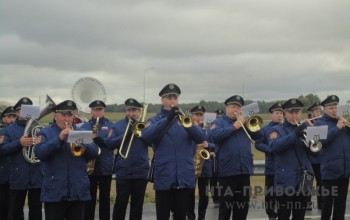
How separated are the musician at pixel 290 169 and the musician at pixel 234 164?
0.67 metres

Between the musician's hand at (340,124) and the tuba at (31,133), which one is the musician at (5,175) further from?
the musician's hand at (340,124)

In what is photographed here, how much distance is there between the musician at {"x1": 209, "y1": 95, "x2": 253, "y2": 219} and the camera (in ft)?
26.2

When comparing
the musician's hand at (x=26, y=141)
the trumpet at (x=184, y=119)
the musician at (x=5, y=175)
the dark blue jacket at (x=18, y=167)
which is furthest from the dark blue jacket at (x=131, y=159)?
the trumpet at (x=184, y=119)

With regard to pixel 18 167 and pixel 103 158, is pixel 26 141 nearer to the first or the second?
pixel 18 167

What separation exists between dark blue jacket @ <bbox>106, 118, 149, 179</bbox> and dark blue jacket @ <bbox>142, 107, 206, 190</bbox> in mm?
1463

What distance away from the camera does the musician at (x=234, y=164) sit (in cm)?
800

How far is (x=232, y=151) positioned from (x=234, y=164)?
9.1 inches

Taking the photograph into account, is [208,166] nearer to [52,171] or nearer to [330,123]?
[330,123]

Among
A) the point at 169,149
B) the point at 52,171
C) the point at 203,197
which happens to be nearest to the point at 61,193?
the point at 52,171

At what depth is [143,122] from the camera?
854cm

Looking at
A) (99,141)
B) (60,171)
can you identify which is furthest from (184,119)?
(99,141)

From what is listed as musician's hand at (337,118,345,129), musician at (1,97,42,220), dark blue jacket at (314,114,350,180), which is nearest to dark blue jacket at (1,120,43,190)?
musician at (1,97,42,220)

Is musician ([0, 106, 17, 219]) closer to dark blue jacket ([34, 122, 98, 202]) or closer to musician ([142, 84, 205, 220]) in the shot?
dark blue jacket ([34, 122, 98, 202])

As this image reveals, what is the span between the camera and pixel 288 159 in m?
7.39
